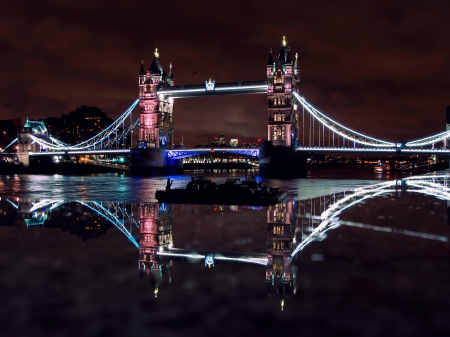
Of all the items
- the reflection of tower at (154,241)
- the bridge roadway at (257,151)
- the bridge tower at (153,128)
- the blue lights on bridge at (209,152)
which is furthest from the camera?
the bridge tower at (153,128)

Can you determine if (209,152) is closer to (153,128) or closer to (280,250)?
(153,128)

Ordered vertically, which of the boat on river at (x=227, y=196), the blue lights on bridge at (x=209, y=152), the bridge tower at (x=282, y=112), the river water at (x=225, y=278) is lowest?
the river water at (x=225, y=278)

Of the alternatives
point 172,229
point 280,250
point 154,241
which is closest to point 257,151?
point 172,229

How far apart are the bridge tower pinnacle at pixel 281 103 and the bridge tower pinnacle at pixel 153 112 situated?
21978 millimetres

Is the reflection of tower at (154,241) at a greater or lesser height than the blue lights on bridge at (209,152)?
lesser

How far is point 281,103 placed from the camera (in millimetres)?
75125

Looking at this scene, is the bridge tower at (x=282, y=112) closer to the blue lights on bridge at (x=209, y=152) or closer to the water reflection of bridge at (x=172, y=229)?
the blue lights on bridge at (x=209, y=152)

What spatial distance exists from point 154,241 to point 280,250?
3396 mm

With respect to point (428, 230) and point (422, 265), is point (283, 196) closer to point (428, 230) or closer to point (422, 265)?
point (428, 230)

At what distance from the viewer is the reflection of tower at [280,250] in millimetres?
8094

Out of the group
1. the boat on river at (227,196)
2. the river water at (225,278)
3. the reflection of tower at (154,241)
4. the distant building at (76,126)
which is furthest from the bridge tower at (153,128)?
the distant building at (76,126)

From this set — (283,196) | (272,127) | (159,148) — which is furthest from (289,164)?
(283,196)

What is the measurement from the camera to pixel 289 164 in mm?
71812

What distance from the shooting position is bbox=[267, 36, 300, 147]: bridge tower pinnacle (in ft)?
245
